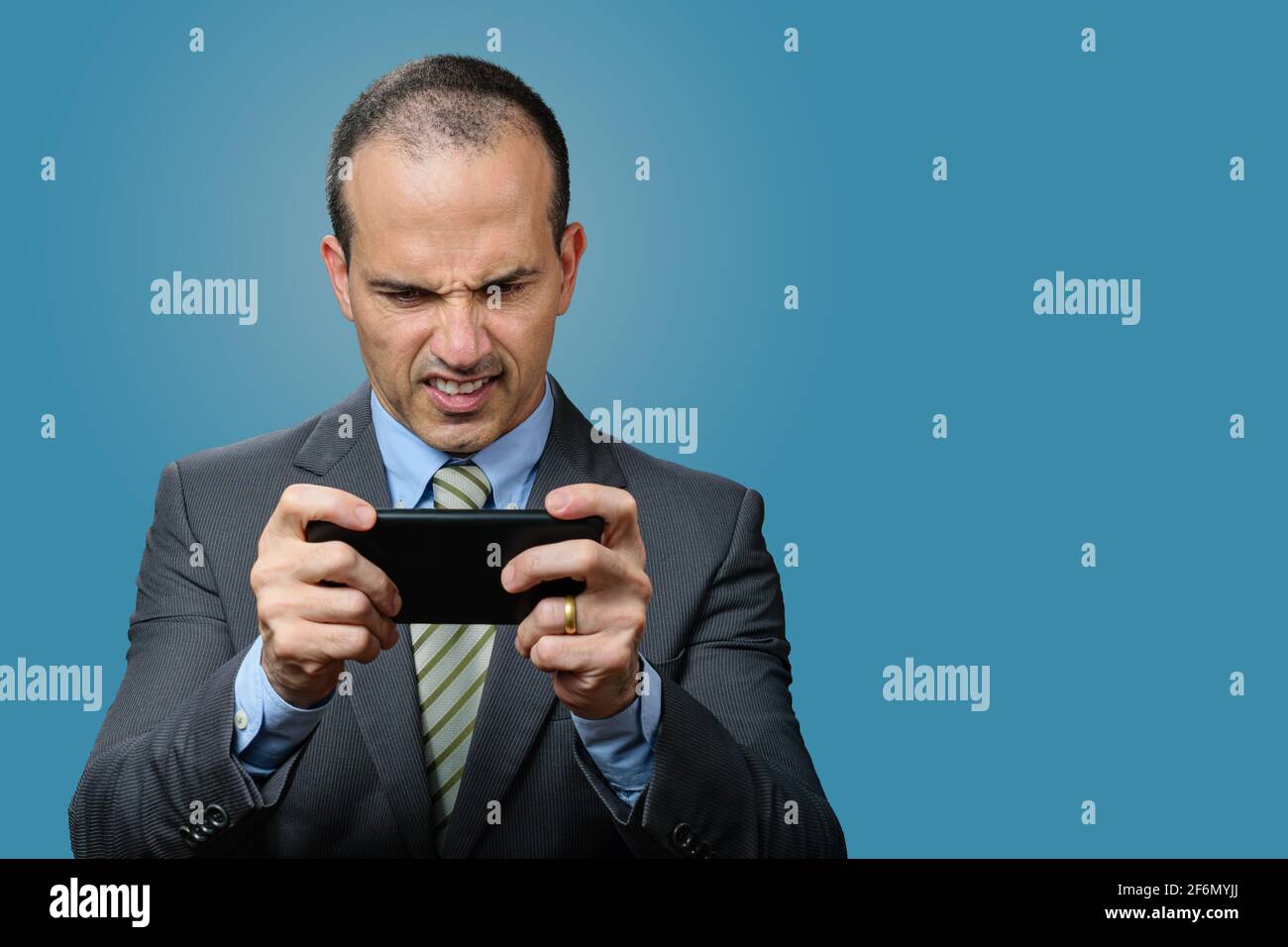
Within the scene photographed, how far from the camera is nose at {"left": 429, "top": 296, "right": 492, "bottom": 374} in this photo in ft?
10.8

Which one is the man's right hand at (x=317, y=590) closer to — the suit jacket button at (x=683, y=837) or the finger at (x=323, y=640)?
the finger at (x=323, y=640)

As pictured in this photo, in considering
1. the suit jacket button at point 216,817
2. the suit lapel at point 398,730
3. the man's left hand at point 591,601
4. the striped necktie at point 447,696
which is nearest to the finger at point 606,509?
the man's left hand at point 591,601

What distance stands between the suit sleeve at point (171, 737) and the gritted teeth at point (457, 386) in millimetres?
691

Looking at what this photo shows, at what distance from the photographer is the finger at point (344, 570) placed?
8.64 ft

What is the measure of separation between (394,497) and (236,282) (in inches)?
54.1

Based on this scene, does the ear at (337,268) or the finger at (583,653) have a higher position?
the ear at (337,268)

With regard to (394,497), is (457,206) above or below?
above

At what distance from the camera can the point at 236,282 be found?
4594 mm

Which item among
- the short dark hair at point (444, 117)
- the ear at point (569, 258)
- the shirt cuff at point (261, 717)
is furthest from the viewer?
the ear at point (569, 258)
